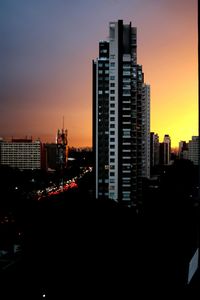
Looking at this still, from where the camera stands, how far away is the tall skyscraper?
1266 centimetres

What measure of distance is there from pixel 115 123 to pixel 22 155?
2886 cm

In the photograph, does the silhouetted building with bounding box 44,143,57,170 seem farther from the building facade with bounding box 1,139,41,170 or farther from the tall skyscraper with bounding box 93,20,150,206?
the tall skyscraper with bounding box 93,20,150,206

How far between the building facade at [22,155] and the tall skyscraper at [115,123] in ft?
88.9

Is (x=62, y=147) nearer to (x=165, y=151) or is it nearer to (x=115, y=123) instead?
(x=165, y=151)

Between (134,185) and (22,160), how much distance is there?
2876 cm

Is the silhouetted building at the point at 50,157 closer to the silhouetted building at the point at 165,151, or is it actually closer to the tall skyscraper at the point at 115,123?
the silhouetted building at the point at 165,151

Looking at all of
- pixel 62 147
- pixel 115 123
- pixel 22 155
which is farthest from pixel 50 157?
pixel 115 123

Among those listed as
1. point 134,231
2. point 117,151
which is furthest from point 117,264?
point 117,151

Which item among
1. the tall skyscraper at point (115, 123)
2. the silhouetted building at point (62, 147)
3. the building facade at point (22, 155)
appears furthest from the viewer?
the building facade at point (22, 155)

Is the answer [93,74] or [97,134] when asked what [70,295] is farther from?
[93,74]

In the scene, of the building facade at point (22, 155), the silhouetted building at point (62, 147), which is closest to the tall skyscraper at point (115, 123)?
the silhouetted building at point (62, 147)

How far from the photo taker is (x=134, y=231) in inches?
260

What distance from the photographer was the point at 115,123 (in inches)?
499

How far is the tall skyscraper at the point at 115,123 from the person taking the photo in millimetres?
12656
